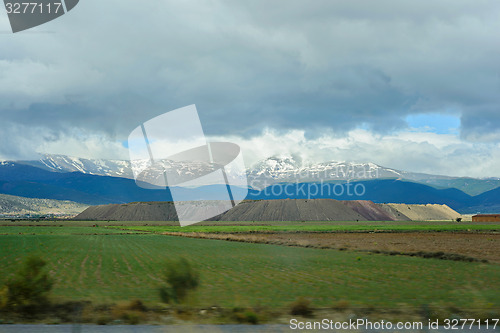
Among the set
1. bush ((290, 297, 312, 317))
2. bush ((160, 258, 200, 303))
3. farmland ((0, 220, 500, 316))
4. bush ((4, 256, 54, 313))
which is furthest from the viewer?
farmland ((0, 220, 500, 316))

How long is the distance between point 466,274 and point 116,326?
26841 millimetres

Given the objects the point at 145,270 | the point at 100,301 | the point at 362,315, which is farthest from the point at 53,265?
the point at 362,315

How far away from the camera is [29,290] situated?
60.6 feet

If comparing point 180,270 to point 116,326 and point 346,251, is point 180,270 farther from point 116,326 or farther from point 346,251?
point 346,251

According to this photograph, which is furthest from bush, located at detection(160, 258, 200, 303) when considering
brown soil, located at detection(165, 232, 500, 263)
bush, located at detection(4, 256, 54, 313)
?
brown soil, located at detection(165, 232, 500, 263)

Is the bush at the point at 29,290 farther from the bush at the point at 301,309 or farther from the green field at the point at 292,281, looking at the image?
the bush at the point at 301,309

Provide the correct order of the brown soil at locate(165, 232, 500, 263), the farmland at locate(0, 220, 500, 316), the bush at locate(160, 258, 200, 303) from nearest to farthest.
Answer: the bush at locate(160, 258, 200, 303)
the farmland at locate(0, 220, 500, 316)
the brown soil at locate(165, 232, 500, 263)

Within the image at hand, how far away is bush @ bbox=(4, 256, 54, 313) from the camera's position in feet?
58.6

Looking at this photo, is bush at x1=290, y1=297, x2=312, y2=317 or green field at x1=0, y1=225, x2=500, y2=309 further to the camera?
green field at x1=0, y1=225, x2=500, y2=309

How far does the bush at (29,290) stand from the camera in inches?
704

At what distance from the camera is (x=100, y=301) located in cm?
2019

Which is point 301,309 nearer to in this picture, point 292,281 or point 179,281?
point 179,281

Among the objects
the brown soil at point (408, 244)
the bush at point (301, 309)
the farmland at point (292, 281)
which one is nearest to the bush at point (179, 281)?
the farmland at point (292, 281)

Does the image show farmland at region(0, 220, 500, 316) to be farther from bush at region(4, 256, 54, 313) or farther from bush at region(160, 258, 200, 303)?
bush at region(4, 256, 54, 313)
